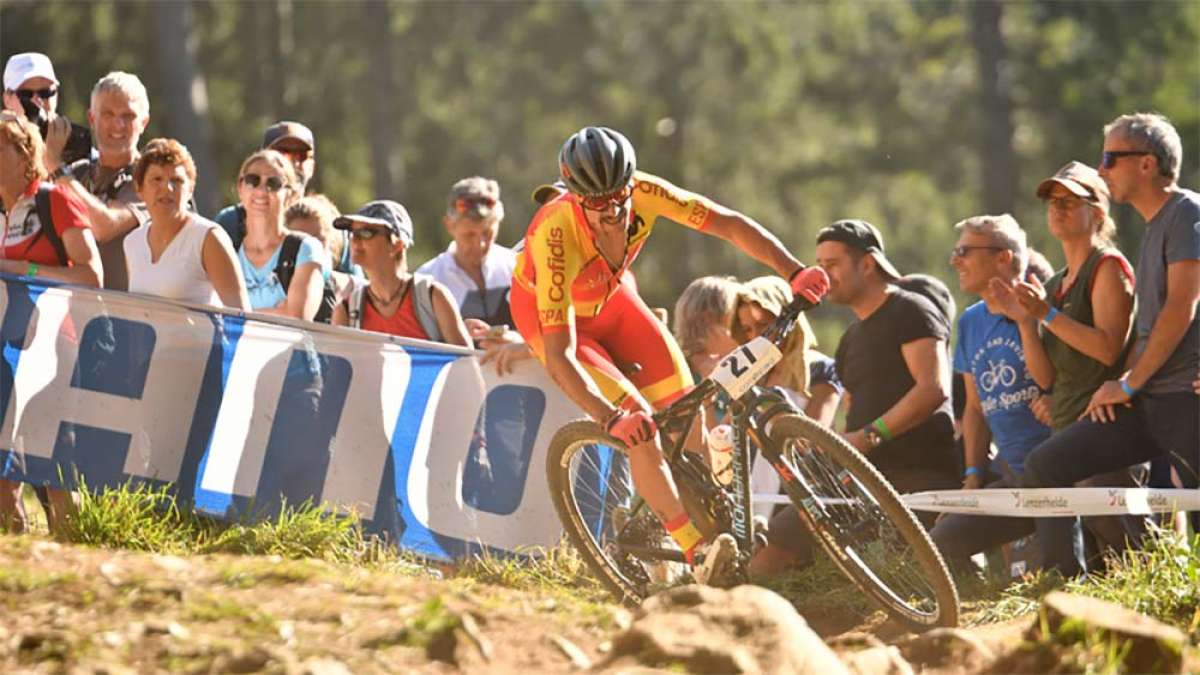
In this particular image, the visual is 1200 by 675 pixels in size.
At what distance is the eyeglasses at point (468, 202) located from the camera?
34.1 feet

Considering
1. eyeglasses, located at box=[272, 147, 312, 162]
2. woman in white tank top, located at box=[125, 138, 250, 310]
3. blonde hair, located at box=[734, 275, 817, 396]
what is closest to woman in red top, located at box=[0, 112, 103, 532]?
woman in white tank top, located at box=[125, 138, 250, 310]

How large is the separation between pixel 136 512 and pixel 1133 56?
28.5 metres

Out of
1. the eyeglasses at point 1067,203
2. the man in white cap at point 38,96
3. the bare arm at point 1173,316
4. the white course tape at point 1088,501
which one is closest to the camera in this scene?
the bare arm at point 1173,316

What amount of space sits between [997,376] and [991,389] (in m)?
0.07

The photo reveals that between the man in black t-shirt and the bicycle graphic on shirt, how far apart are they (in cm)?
18

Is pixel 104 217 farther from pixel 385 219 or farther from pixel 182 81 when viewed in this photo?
pixel 182 81

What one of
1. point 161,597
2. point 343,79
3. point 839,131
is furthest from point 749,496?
point 839,131

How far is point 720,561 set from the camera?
716 cm

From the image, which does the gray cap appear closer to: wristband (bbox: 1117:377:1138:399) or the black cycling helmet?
the black cycling helmet

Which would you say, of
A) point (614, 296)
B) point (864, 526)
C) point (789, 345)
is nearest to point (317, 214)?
point (614, 296)

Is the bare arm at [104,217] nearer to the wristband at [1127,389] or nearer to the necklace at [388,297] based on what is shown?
the necklace at [388,297]

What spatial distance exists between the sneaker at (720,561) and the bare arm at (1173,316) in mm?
1917

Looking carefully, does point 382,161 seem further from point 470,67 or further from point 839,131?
point 839,131

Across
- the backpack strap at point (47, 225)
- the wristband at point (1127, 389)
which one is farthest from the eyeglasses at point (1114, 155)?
the backpack strap at point (47, 225)
